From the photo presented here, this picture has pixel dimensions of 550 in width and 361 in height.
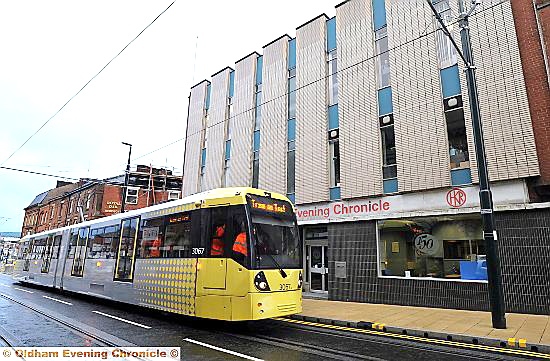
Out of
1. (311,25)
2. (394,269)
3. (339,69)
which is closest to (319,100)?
(339,69)

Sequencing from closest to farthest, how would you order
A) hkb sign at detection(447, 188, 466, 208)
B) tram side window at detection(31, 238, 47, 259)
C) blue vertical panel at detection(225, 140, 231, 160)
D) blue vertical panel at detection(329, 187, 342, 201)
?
hkb sign at detection(447, 188, 466, 208) < blue vertical panel at detection(329, 187, 342, 201) < tram side window at detection(31, 238, 47, 259) < blue vertical panel at detection(225, 140, 231, 160)

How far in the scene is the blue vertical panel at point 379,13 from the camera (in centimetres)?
→ 1549

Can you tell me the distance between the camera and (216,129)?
23.0 m

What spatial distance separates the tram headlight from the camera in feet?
26.8

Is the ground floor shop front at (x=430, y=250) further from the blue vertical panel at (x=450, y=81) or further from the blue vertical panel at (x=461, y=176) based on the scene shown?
the blue vertical panel at (x=450, y=81)

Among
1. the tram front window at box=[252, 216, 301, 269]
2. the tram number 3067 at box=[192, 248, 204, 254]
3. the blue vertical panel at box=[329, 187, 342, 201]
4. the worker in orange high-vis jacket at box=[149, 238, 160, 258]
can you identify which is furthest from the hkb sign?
the worker in orange high-vis jacket at box=[149, 238, 160, 258]

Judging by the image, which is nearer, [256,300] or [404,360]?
[404,360]

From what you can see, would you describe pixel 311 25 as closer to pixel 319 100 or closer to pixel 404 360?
pixel 319 100

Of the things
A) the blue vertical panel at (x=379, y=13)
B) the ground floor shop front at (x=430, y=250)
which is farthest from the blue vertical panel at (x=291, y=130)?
the blue vertical panel at (x=379, y=13)

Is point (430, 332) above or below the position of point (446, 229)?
below

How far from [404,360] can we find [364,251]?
812cm

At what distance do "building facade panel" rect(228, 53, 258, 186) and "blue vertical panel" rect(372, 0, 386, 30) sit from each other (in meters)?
8.02

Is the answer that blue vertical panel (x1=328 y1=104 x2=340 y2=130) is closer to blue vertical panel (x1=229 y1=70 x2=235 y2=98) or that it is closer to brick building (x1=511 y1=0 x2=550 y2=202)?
brick building (x1=511 y1=0 x2=550 y2=202)

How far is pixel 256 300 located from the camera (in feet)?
26.5
